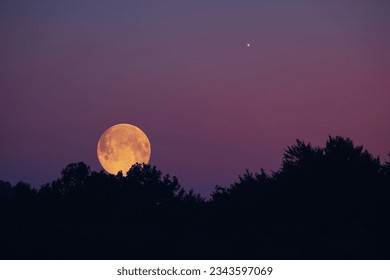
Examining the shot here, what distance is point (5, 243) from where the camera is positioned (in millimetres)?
46531

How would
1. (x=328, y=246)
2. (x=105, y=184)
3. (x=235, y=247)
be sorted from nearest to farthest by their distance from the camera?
(x=328, y=246) → (x=235, y=247) → (x=105, y=184)

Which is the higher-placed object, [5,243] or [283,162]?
[283,162]

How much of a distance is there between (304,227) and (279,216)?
2877 millimetres

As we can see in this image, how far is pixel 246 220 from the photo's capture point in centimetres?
4688

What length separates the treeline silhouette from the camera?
41344mm

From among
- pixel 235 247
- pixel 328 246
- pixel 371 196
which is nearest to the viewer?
pixel 328 246

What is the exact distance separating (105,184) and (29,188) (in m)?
7.05

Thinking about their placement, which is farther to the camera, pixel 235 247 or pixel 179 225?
pixel 179 225

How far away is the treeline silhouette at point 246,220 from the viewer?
41344 millimetres

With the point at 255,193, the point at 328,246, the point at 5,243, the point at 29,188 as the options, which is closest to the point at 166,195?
the point at 29,188

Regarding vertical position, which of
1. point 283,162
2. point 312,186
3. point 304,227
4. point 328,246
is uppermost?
point 283,162

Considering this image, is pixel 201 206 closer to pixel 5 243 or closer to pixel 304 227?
pixel 304 227

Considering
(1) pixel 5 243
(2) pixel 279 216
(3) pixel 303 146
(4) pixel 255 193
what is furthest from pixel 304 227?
(1) pixel 5 243

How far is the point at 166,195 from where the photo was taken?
6600 centimetres
